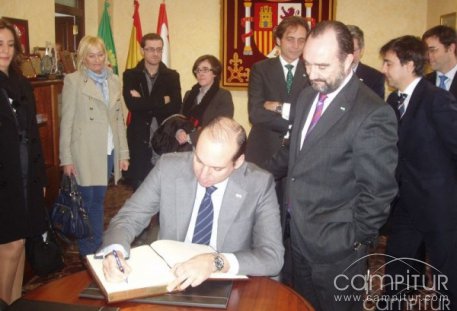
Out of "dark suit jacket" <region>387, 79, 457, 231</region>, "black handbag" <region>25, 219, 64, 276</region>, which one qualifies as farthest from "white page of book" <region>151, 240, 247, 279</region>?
"black handbag" <region>25, 219, 64, 276</region>

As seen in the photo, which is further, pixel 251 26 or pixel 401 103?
pixel 251 26

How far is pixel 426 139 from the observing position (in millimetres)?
2457

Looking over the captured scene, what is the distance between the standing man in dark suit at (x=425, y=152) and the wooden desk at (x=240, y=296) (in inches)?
49.5

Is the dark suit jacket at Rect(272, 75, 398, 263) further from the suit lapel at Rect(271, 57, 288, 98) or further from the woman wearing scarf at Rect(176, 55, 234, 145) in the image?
the woman wearing scarf at Rect(176, 55, 234, 145)

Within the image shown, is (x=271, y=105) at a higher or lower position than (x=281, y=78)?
lower

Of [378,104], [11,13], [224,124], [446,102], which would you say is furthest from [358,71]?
[11,13]

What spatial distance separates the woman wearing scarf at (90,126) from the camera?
338 centimetres

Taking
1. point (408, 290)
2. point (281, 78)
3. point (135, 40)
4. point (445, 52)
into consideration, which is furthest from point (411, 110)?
point (135, 40)

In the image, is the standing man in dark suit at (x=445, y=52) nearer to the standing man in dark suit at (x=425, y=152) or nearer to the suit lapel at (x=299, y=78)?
the suit lapel at (x=299, y=78)

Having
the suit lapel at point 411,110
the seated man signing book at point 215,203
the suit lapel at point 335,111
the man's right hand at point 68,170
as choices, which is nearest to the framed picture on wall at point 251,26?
the man's right hand at point 68,170

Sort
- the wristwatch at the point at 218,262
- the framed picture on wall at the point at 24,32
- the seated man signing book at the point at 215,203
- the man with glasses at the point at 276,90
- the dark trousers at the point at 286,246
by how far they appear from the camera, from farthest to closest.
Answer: the framed picture on wall at the point at 24,32 → the man with glasses at the point at 276,90 → the dark trousers at the point at 286,246 → the seated man signing book at the point at 215,203 → the wristwatch at the point at 218,262

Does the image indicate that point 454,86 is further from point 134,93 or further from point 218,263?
point 218,263

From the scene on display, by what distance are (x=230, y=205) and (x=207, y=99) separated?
225 cm

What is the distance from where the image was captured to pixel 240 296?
1488 millimetres
